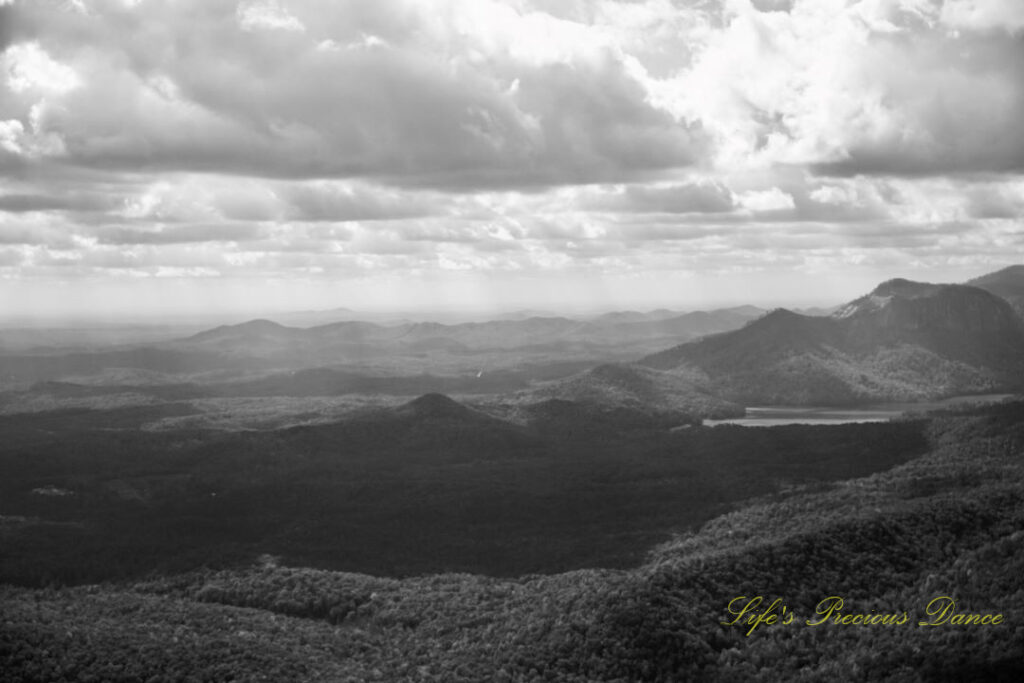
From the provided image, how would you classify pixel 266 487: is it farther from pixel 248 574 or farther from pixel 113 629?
pixel 113 629

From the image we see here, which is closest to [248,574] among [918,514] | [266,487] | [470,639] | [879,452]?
[470,639]

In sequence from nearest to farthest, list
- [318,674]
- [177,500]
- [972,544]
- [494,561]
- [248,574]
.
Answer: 1. [318,674]
2. [972,544]
3. [248,574]
4. [494,561]
5. [177,500]

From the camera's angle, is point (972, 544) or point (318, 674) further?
point (972, 544)

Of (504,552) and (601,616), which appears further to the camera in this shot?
(504,552)

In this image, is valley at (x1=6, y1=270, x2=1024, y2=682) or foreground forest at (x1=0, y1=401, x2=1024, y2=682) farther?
valley at (x1=6, y1=270, x2=1024, y2=682)

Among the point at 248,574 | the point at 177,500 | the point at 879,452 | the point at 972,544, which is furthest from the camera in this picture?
the point at 879,452

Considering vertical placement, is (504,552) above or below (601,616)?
below

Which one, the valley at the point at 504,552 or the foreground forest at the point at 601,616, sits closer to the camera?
the foreground forest at the point at 601,616

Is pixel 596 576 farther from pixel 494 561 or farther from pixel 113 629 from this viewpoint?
pixel 113 629
